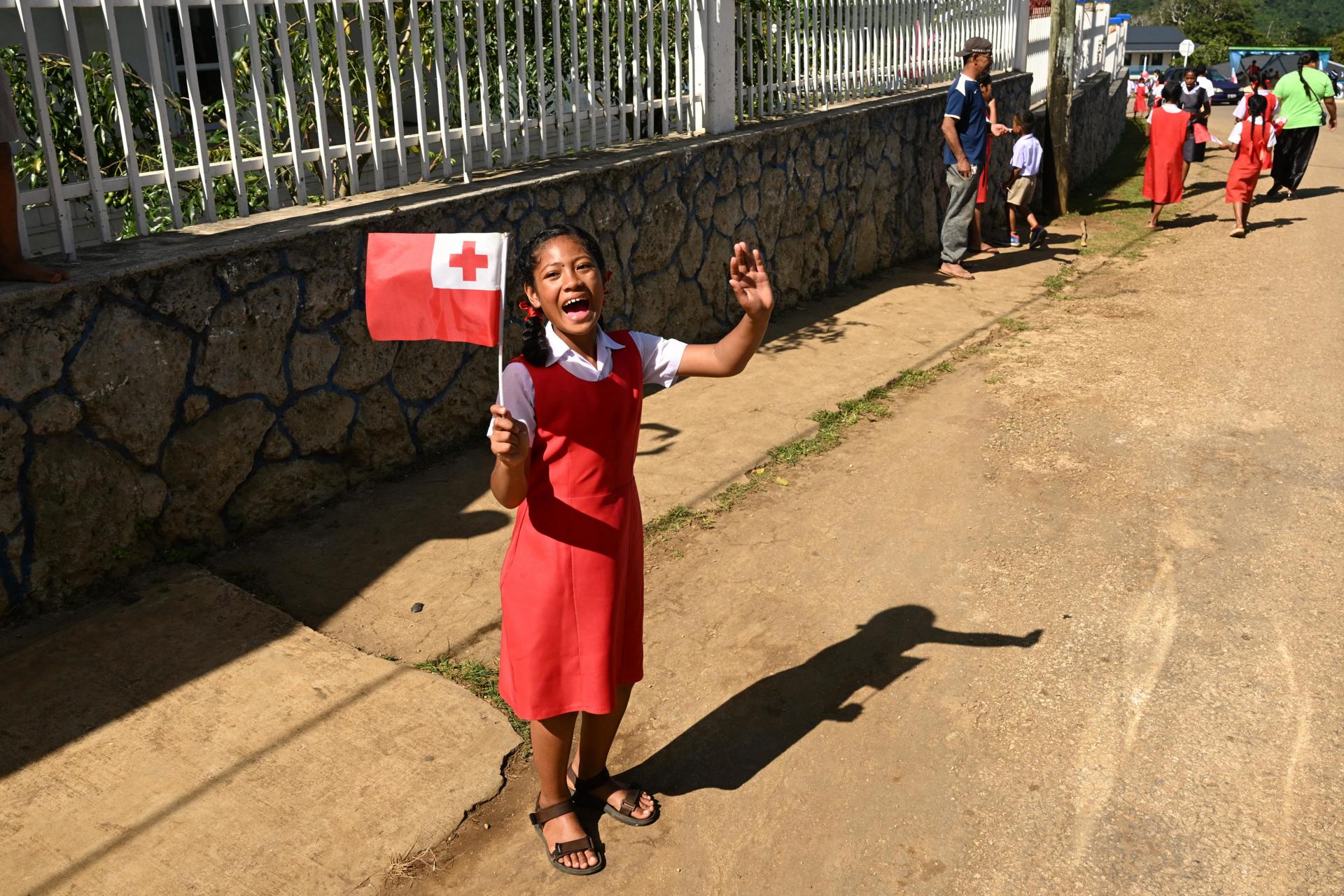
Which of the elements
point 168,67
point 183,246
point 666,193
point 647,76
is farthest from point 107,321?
point 168,67

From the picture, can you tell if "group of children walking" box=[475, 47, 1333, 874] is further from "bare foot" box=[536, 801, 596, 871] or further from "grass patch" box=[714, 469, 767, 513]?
"grass patch" box=[714, 469, 767, 513]

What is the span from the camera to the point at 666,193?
7.27 meters

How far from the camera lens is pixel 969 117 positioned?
31.5 feet

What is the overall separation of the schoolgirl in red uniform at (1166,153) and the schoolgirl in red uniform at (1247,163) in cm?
56

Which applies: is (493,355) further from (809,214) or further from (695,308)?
(809,214)

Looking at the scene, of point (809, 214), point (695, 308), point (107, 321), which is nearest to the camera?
point (107, 321)

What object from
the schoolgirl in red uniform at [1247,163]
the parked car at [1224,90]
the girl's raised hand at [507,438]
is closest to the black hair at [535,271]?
the girl's raised hand at [507,438]

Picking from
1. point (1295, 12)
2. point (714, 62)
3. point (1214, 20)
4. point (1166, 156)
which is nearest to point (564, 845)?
point (714, 62)

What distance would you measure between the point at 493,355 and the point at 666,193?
5.95ft

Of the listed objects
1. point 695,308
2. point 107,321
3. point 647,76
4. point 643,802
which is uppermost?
point 647,76

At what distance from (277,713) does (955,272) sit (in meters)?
7.69

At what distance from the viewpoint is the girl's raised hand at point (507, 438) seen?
2.66 metres

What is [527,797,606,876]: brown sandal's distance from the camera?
3184 mm

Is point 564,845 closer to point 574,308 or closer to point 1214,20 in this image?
point 574,308
